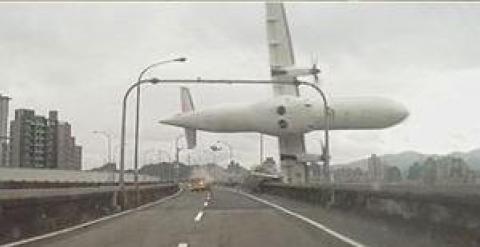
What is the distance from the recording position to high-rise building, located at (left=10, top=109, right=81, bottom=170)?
109 metres

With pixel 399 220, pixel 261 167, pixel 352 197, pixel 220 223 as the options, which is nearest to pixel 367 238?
pixel 399 220

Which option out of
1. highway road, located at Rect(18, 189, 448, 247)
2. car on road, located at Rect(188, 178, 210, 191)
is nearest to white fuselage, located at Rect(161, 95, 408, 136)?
car on road, located at Rect(188, 178, 210, 191)

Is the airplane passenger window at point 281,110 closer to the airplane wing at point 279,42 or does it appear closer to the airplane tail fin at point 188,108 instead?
the airplane wing at point 279,42

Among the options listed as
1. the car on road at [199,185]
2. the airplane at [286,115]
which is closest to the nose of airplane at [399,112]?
the airplane at [286,115]

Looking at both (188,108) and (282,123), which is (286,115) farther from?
(188,108)

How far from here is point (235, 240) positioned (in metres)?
19.4

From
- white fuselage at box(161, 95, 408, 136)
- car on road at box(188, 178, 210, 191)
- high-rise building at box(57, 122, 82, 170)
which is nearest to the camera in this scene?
white fuselage at box(161, 95, 408, 136)

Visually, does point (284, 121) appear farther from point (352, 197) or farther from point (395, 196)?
point (395, 196)

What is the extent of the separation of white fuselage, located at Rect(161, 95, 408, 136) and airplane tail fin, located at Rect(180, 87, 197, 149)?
1.45m

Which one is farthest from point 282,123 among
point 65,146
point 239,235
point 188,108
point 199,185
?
point 239,235

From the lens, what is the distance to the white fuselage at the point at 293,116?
3211 inches

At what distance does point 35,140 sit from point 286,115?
141 feet

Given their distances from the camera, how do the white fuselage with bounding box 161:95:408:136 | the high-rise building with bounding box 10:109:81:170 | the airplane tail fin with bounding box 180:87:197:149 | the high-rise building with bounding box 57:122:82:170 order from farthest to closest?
the high-rise building with bounding box 57:122:82:170 < the high-rise building with bounding box 10:109:81:170 < the airplane tail fin with bounding box 180:87:197:149 < the white fuselage with bounding box 161:95:408:136

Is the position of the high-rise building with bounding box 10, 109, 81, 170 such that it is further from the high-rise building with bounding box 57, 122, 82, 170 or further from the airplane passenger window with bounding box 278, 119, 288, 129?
the airplane passenger window with bounding box 278, 119, 288, 129
